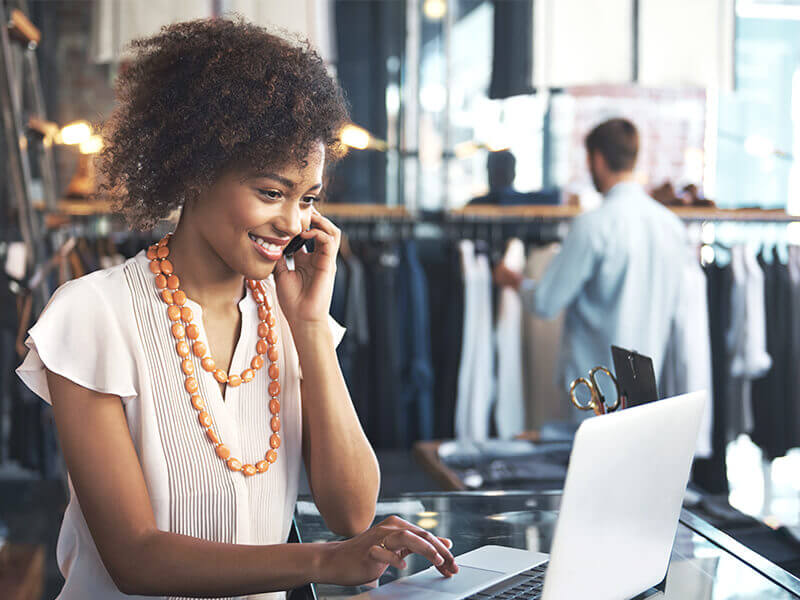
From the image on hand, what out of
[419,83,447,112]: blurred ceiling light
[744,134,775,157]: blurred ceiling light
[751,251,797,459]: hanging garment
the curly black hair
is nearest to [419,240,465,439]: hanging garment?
[419,83,447,112]: blurred ceiling light

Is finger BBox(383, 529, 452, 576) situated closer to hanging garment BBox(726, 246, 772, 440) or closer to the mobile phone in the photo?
the mobile phone

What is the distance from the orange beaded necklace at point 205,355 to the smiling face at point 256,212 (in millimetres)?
91

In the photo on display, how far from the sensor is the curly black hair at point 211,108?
1.24m

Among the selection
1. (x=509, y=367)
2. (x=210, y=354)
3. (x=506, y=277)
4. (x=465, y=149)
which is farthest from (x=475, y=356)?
(x=210, y=354)

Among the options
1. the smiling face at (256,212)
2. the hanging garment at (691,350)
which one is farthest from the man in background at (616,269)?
the smiling face at (256,212)

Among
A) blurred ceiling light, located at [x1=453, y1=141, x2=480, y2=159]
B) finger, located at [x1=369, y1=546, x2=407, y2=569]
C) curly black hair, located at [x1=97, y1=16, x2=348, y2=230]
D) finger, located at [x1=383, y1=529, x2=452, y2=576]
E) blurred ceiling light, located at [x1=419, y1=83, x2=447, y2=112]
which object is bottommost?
finger, located at [x1=369, y1=546, x2=407, y2=569]

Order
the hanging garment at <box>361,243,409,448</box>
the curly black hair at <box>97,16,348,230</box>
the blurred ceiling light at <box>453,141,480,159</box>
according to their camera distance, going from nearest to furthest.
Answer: the curly black hair at <box>97,16,348,230</box> → the hanging garment at <box>361,243,409,448</box> → the blurred ceiling light at <box>453,141,480,159</box>

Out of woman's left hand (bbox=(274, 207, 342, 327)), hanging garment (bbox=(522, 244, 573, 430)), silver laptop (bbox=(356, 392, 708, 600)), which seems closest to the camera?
silver laptop (bbox=(356, 392, 708, 600))

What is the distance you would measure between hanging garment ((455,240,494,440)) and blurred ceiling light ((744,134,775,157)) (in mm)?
1869

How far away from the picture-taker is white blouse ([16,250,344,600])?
3.92 ft

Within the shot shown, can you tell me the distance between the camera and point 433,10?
484 centimetres

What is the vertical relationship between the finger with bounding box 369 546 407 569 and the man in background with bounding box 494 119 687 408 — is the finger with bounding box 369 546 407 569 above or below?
below

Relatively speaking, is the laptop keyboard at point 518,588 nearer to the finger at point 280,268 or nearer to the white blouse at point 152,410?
the white blouse at point 152,410

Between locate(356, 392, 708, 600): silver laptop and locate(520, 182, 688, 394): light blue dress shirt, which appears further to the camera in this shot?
locate(520, 182, 688, 394): light blue dress shirt
